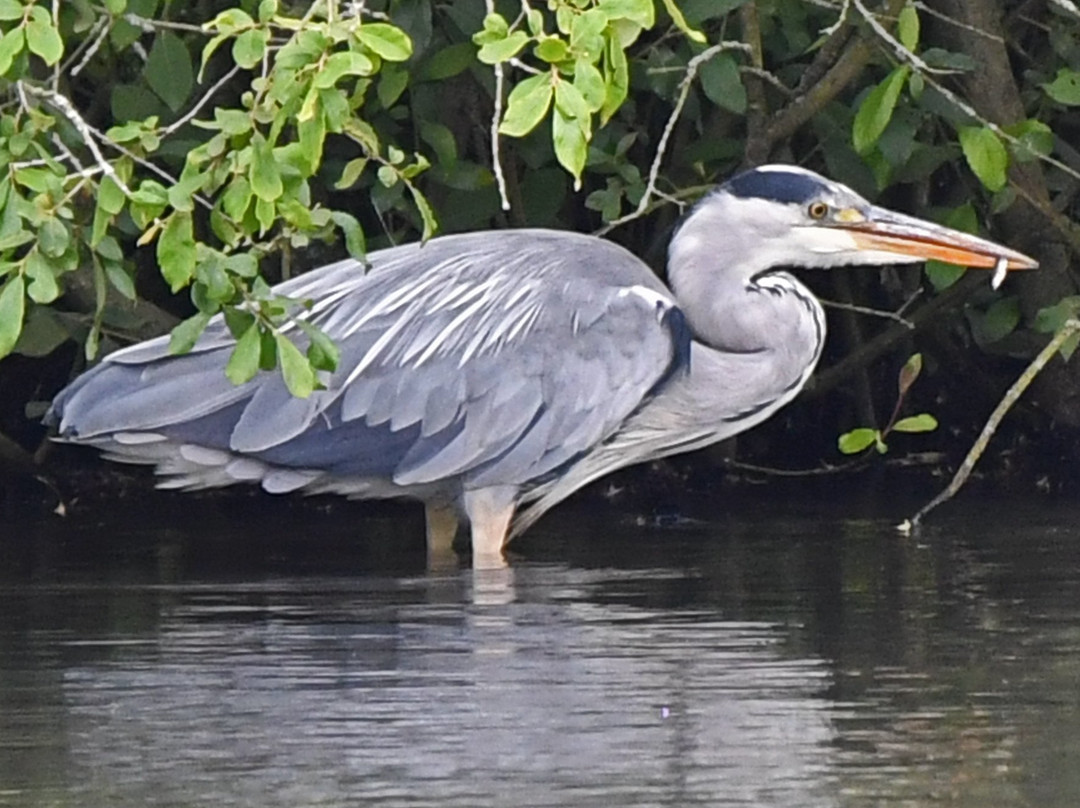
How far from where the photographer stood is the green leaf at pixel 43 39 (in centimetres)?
478

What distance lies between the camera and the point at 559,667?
5133 mm

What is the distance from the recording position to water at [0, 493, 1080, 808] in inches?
160

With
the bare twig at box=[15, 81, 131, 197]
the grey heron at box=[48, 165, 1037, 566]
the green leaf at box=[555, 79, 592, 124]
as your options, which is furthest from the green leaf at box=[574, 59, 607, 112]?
the grey heron at box=[48, 165, 1037, 566]

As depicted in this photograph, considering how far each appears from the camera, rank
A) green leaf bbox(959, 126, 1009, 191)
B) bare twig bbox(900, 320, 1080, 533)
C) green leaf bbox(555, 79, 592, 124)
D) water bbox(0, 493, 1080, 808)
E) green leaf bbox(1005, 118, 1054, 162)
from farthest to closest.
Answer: green leaf bbox(1005, 118, 1054, 162) → green leaf bbox(959, 126, 1009, 191) → bare twig bbox(900, 320, 1080, 533) → green leaf bbox(555, 79, 592, 124) → water bbox(0, 493, 1080, 808)

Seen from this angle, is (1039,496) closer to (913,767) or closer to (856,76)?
(856,76)

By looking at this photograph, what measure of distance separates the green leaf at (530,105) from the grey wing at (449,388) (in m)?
2.50

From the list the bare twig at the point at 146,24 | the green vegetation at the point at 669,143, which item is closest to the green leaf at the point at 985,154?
the green vegetation at the point at 669,143

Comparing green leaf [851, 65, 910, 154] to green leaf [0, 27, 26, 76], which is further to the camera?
green leaf [851, 65, 910, 154]

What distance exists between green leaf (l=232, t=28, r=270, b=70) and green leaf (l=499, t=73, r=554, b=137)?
1.48 ft

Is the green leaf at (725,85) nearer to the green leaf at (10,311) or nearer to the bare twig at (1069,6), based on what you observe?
the bare twig at (1069,6)

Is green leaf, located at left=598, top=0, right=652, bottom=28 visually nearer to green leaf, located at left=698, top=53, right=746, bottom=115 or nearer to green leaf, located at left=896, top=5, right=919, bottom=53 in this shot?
green leaf, located at left=896, top=5, right=919, bottom=53

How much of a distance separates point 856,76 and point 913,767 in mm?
3908

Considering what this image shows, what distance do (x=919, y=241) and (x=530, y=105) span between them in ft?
10.3

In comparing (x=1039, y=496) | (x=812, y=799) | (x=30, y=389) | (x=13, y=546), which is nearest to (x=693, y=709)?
(x=812, y=799)
